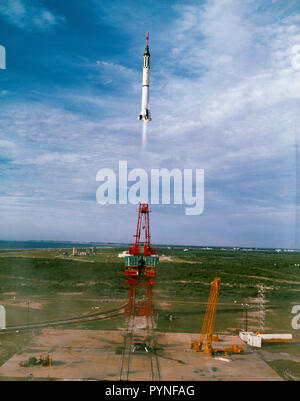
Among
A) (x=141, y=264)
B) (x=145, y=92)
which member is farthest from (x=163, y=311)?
(x=145, y=92)

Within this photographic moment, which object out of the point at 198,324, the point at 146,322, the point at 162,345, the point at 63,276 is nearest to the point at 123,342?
the point at 162,345

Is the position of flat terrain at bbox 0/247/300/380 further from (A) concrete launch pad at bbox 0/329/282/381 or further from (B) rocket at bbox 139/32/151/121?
(B) rocket at bbox 139/32/151/121

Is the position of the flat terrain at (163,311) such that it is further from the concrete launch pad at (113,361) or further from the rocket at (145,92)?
the rocket at (145,92)

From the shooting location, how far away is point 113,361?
32344 mm

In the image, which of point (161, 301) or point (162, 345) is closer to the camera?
point (162, 345)

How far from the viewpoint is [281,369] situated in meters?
32.6

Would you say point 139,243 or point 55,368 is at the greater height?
point 139,243

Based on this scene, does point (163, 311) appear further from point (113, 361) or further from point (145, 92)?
point (145, 92)

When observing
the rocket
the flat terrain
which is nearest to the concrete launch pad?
the flat terrain

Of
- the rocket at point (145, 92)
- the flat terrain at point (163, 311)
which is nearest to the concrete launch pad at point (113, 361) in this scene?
the flat terrain at point (163, 311)

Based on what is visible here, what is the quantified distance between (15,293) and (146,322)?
3270cm

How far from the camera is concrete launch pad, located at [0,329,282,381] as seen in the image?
96.8 feet

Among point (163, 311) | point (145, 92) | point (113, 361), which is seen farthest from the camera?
point (163, 311)

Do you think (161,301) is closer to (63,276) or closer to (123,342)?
(123,342)
